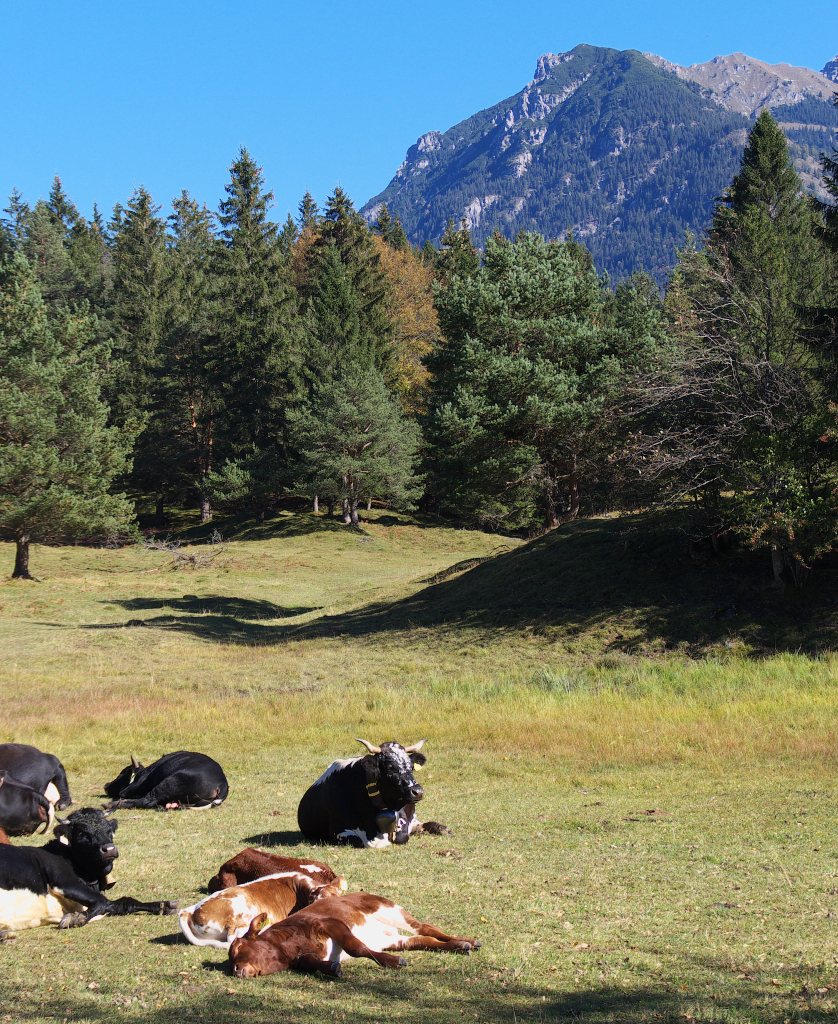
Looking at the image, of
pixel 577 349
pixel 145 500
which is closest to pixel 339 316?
pixel 145 500

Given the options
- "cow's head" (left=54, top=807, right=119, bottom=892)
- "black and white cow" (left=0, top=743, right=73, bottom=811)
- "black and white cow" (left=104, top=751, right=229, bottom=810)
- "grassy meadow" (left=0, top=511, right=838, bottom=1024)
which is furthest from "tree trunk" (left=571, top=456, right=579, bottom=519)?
"cow's head" (left=54, top=807, right=119, bottom=892)

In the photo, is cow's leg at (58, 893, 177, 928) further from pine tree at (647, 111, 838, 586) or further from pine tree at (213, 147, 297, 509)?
pine tree at (213, 147, 297, 509)

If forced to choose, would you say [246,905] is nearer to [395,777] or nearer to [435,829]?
[395,777]

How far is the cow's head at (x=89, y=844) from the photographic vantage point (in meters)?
5.37

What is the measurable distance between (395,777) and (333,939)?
269cm

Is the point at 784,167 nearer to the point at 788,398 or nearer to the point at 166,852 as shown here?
the point at 788,398

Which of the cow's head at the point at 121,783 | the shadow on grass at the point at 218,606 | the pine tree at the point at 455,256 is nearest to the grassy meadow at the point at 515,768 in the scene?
the cow's head at the point at 121,783

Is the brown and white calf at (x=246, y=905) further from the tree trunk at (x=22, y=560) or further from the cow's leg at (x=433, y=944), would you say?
the tree trunk at (x=22, y=560)

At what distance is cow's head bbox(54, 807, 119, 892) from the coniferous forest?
15208 millimetres

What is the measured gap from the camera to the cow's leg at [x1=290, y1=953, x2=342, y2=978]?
410 cm

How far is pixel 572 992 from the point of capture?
379 centimetres

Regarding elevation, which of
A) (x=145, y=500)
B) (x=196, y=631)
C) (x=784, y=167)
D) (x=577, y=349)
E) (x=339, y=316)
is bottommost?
(x=196, y=631)

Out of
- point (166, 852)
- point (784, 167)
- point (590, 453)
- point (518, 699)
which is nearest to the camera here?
point (166, 852)

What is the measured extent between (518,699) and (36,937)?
403 inches
